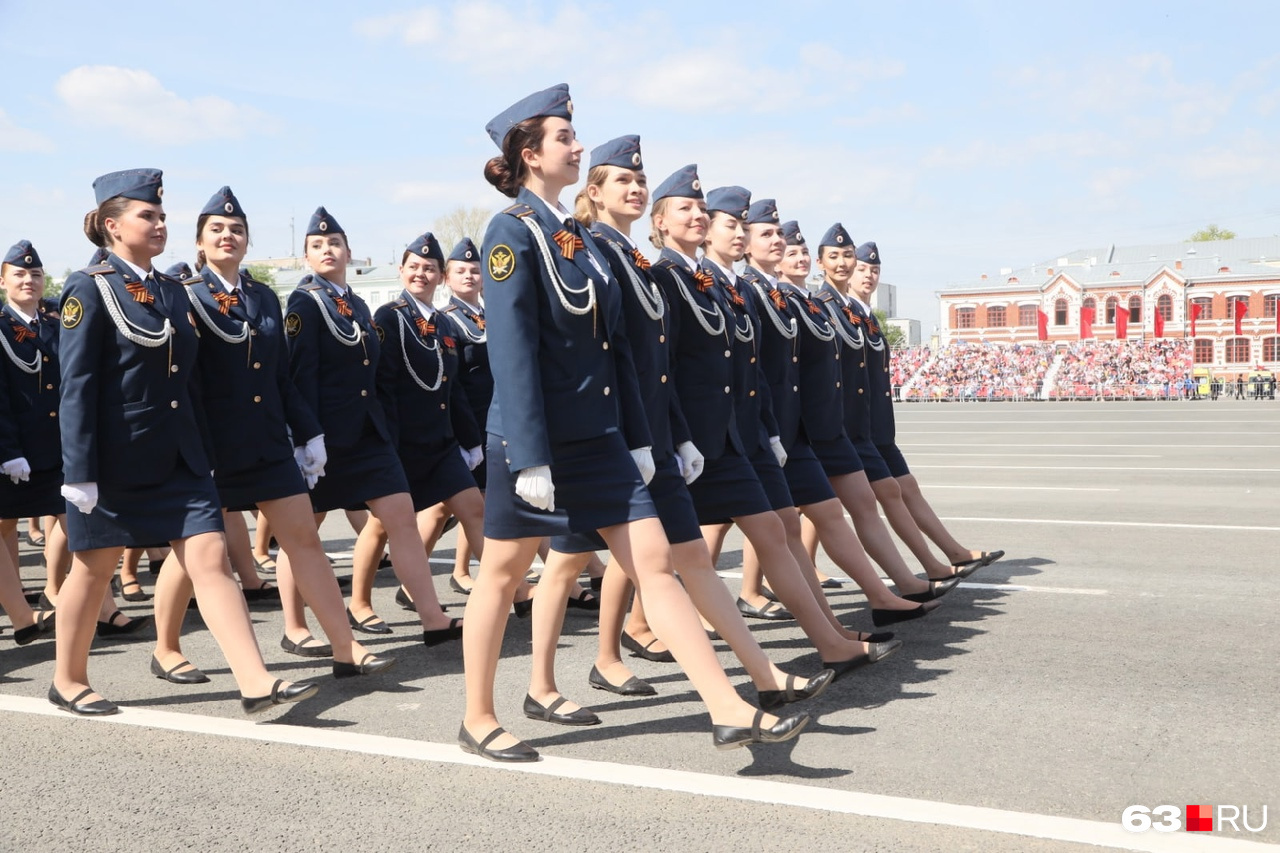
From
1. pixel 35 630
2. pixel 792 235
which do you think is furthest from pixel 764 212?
pixel 35 630

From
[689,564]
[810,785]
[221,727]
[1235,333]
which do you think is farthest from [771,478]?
[1235,333]

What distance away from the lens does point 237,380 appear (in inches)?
222

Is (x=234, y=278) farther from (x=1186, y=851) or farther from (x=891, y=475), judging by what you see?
(x=1186, y=851)

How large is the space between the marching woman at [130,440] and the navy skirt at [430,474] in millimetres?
1952

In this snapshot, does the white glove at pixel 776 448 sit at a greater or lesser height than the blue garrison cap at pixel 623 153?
lesser

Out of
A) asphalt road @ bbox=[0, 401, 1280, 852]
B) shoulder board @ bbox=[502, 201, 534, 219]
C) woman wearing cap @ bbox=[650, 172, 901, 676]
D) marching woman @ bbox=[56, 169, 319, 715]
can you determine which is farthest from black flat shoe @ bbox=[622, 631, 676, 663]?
shoulder board @ bbox=[502, 201, 534, 219]

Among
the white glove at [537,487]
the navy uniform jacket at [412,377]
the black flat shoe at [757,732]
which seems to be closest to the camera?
the black flat shoe at [757,732]

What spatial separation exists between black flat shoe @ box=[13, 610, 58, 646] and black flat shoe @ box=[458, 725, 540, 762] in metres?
3.41

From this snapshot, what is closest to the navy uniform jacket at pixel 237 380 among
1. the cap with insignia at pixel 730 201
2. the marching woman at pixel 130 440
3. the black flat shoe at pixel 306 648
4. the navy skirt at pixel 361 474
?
the marching woman at pixel 130 440

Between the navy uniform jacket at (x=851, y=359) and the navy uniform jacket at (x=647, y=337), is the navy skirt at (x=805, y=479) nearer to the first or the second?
the navy uniform jacket at (x=851, y=359)

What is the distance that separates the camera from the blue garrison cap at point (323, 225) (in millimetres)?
6707

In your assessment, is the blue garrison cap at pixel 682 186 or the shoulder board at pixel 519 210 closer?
the shoulder board at pixel 519 210

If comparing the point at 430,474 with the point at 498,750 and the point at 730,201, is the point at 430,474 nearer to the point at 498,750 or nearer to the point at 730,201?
the point at 730,201

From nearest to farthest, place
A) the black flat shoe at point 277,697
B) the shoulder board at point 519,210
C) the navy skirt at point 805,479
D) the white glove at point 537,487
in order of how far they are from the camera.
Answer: the white glove at point 537,487 < the shoulder board at point 519,210 < the black flat shoe at point 277,697 < the navy skirt at point 805,479
